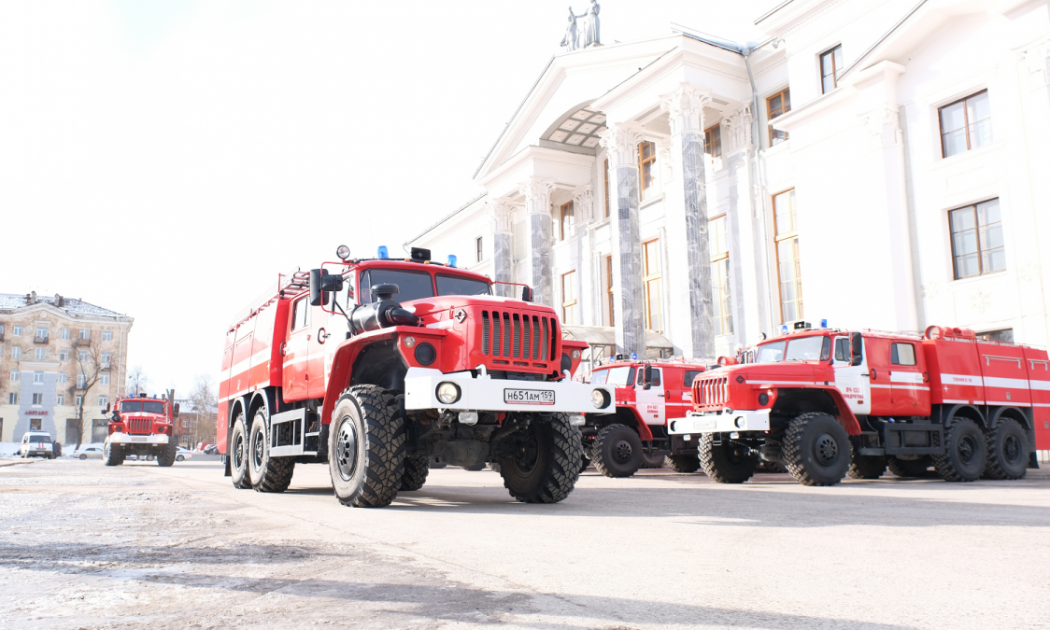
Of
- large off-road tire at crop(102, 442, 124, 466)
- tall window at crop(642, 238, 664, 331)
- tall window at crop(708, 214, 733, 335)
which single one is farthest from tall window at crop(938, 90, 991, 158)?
large off-road tire at crop(102, 442, 124, 466)

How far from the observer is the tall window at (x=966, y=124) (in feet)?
66.5

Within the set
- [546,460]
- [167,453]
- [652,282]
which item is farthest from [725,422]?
A: [167,453]

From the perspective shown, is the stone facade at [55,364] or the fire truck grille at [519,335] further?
the stone facade at [55,364]

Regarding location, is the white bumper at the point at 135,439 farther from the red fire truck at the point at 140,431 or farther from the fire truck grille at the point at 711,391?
the fire truck grille at the point at 711,391

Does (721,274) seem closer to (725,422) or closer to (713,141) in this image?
(713,141)

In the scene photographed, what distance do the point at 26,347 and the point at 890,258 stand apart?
3231 inches

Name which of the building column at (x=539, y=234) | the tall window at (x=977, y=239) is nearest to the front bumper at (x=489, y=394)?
the tall window at (x=977, y=239)

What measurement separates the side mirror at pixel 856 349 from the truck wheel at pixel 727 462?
2.27 m

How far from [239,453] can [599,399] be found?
6.82m

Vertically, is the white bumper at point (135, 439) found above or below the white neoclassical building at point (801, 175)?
below

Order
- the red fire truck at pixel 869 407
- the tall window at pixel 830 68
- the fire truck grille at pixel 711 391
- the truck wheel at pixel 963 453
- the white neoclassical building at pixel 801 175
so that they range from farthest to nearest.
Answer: the tall window at pixel 830 68
the white neoclassical building at pixel 801 175
the truck wheel at pixel 963 453
the fire truck grille at pixel 711 391
the red fire truck at pixel 869 407

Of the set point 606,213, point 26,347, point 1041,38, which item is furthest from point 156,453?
point 26,347

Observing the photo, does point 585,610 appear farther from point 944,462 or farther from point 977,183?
point 977,183

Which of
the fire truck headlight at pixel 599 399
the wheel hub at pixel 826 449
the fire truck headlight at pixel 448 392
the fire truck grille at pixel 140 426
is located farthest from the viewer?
the fire truck grille at pixel 140 426
